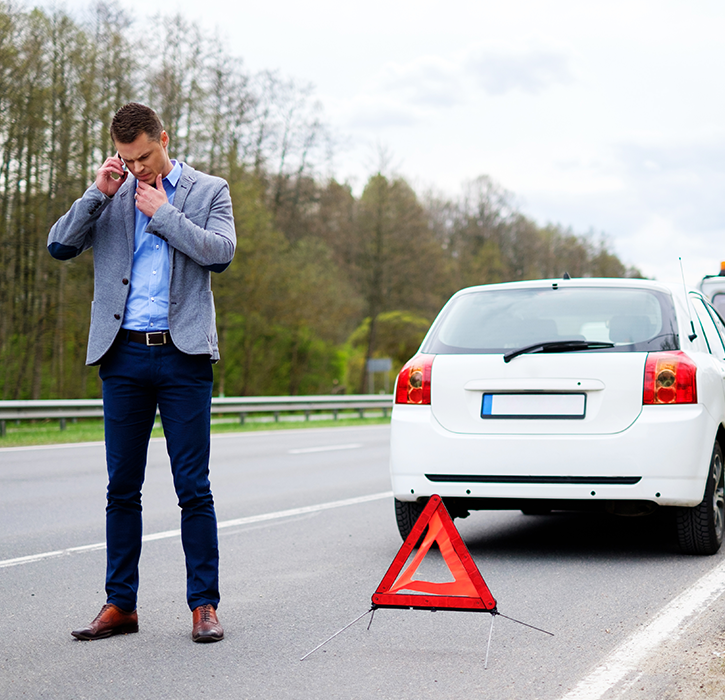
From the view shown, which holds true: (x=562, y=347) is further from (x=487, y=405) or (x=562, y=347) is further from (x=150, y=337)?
(x=150, y=337)

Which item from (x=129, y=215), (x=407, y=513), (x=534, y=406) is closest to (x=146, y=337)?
(x=129, y=215)

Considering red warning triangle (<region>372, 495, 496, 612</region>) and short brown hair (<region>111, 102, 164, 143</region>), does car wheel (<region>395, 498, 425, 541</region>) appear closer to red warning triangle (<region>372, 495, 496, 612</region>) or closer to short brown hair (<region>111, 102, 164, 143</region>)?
red warning triangle (<region>372, 495, 496, 612</region>)

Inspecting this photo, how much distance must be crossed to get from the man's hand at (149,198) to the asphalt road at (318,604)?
1.79 m

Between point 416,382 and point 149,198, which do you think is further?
A: point 416,382

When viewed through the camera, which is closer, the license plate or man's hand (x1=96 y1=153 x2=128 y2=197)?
man's hand (x1=96 y1=153 x2=128 y2=197)

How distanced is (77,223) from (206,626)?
176 centimetres

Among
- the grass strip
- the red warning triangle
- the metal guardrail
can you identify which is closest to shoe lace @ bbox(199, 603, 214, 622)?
the red warning triangle

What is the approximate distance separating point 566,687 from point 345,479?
7.70 m

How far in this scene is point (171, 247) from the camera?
4.27 meters

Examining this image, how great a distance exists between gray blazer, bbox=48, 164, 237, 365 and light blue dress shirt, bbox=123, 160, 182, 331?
44 millimetres

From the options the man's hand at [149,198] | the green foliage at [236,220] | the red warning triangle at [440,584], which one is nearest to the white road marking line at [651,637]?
the red warning triangle at [440,584]

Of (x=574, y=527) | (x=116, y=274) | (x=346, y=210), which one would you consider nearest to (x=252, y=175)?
(x=346, y=210)

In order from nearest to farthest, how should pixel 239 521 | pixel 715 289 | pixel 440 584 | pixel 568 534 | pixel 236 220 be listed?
pixel 440 584 < pixel 568 534 < pixel 239 521 < pixel 715 289 < pixel 236 220

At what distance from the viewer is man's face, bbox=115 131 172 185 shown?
4.16 meters
